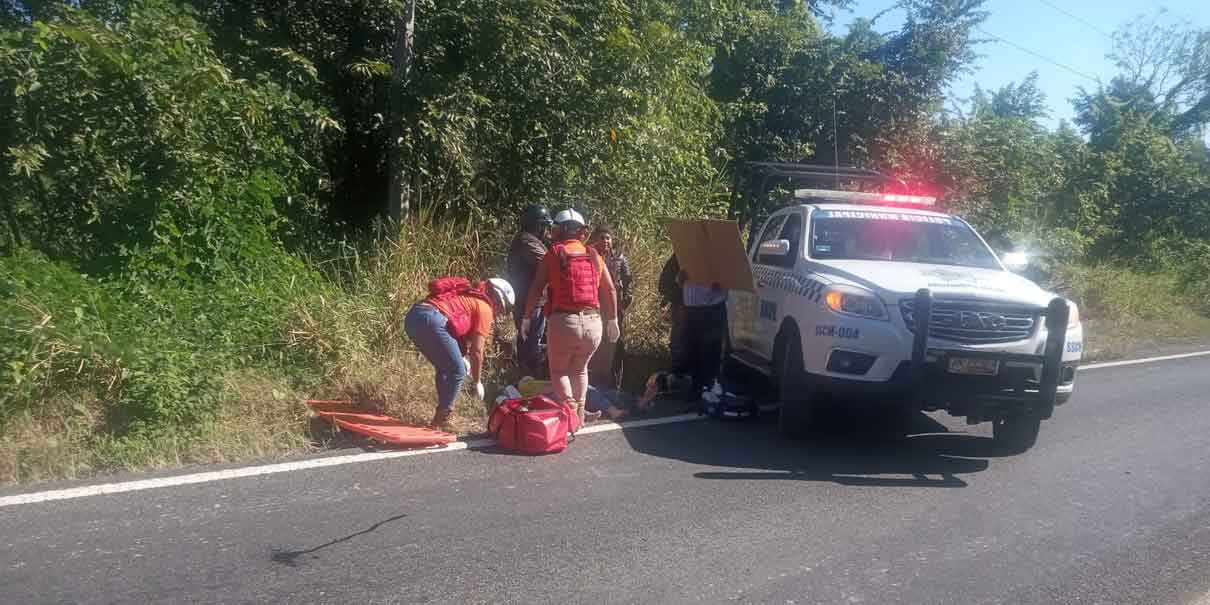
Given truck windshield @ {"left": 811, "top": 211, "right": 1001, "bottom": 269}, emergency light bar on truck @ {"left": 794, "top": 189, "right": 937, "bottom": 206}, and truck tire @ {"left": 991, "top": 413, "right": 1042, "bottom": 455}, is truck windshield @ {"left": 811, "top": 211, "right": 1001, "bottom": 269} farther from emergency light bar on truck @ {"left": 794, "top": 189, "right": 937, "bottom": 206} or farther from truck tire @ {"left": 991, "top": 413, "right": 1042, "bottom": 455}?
truck tire @ {"left": 991, "top": 413, "right": 1042, "bottom": 455}

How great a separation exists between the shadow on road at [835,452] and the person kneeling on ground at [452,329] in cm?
133

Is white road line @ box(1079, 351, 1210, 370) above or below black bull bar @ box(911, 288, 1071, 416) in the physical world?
below

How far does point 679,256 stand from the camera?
333 inches

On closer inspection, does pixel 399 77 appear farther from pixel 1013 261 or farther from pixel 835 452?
pixel 1013 261

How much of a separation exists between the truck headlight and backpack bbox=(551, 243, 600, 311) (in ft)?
5.49

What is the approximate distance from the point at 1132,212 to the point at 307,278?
1904cm

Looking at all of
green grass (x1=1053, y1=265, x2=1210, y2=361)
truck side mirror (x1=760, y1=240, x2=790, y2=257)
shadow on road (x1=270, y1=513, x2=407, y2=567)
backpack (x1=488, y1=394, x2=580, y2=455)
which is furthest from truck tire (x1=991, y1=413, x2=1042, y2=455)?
green grass (x1=1053, y1=265, x2=1210, y2=361)

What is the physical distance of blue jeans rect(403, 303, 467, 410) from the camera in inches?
248

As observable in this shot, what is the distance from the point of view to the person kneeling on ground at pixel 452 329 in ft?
20.7

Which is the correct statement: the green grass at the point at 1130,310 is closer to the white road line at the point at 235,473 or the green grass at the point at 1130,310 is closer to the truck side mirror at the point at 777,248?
the truck side mirror at the point at 777,248

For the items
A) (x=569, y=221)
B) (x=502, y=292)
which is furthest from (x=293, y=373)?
(x=569, y=221)

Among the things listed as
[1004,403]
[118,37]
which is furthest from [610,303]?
[118,37]

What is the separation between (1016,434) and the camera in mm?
6934

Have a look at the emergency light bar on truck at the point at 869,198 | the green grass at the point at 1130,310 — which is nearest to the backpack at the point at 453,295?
the emergency light bar on truck at the point at 869,198
